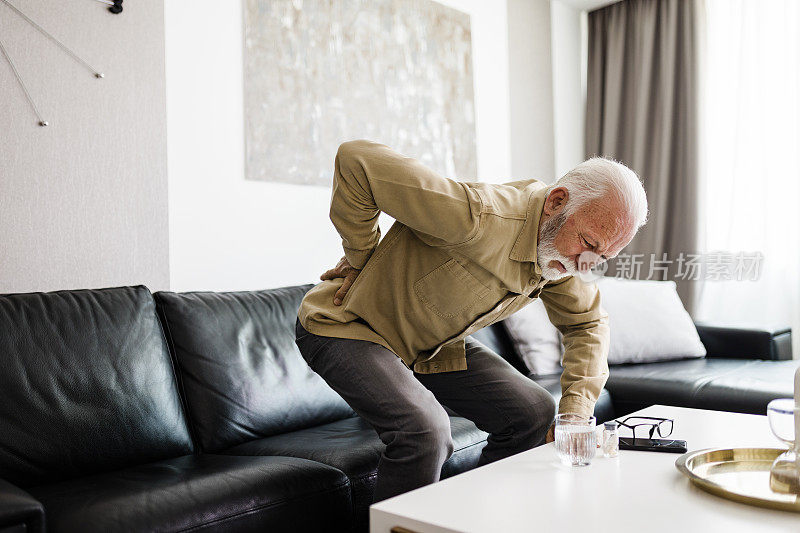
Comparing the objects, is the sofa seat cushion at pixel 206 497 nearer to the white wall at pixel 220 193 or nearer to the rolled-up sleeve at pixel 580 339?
the rolled-up sleeve at pixel 580 339

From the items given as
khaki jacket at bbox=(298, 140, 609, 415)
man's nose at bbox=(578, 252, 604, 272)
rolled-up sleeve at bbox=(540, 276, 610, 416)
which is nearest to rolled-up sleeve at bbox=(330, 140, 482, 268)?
khaki jacket at bbox=(298, 140, 609, 415)

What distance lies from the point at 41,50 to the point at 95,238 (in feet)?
1.97

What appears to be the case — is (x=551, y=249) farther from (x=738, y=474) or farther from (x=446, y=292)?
(x=738, y=474)

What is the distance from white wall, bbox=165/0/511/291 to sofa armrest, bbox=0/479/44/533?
1311 mm

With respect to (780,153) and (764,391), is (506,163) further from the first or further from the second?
(764,391)

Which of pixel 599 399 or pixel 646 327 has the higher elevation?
pixel 646 327

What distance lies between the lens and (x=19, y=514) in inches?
48.5

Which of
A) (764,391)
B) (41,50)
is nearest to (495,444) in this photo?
(764,391)

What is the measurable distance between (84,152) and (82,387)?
2.83 ft

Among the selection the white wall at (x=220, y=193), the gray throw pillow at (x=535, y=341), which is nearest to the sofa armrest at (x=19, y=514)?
the white wall at (x=220, y=193)

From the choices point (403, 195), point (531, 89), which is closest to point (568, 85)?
point (531, 89)

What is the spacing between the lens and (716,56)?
4.01m

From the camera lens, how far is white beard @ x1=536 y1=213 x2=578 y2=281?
161 cm

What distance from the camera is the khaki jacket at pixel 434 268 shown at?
1.57m
